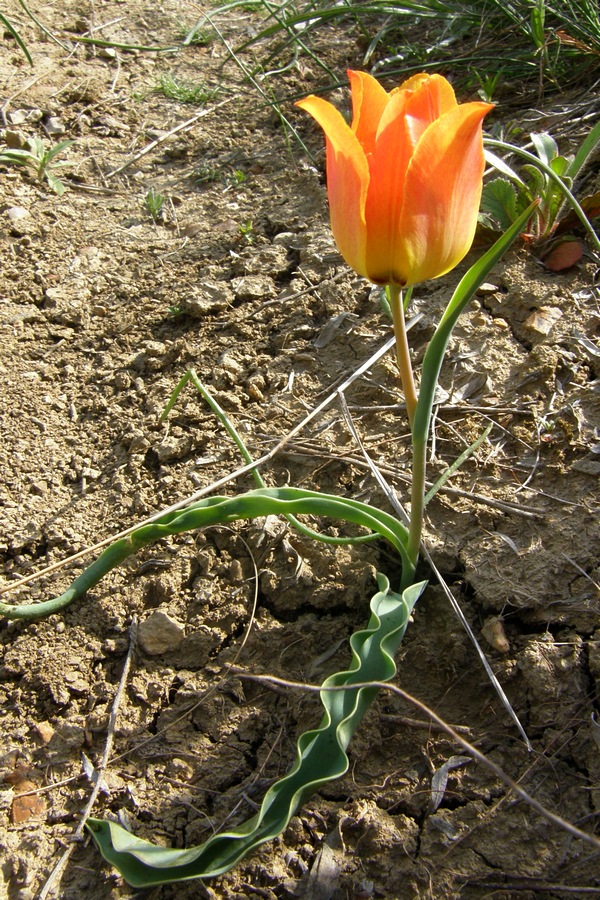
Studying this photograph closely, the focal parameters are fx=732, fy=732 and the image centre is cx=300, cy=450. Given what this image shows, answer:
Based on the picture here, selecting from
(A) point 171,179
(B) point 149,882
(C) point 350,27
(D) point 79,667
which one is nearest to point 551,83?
(C) point 350,27

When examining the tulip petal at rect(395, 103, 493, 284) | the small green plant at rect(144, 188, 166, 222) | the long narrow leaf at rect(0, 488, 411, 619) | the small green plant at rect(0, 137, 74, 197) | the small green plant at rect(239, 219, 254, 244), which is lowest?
the long narrow leaf at rect(0, 488, 411, 619)

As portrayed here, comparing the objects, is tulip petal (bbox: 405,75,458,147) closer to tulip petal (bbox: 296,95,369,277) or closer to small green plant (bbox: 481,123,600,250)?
tulip petal (bbox: 296,95,369,277)

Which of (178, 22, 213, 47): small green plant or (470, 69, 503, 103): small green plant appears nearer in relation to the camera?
(470, 69, 503, 103): small green plant

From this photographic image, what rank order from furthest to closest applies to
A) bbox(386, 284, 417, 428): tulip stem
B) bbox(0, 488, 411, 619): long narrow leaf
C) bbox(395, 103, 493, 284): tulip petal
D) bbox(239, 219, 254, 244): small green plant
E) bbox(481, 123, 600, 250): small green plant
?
1. bbox(239, 219, 254, 244): small green plant
2. bbox(481, 123, 600, 250): small green plant
3. bbox(0, 488, 411, 619): long narrow leaf
4. bbox(386, 284, 417, 428): tulip stem
5. bbox(395, 103, 493, 284): tulip petal

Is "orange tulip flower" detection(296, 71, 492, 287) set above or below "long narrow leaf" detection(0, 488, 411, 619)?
above

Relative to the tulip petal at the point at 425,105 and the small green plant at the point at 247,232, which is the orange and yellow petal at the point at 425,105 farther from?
the small green plant at the point at 247,232

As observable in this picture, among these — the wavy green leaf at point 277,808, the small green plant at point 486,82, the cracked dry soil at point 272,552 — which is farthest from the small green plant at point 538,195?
the wavy green leaf at point 277,808

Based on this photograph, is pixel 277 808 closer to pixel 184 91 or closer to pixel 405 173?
pixel 405 173

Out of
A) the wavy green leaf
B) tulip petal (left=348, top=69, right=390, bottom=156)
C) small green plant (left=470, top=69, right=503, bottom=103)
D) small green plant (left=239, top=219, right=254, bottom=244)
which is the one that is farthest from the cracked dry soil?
tulip petal (left=348, top=69, right=390, bottom=156)
